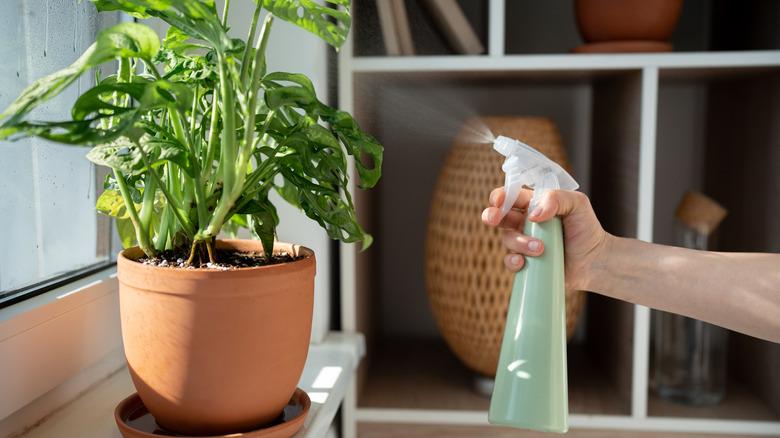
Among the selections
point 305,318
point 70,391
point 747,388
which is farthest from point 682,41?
point 70,391

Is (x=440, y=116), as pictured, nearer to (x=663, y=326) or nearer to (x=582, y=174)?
(x=582, y=174)

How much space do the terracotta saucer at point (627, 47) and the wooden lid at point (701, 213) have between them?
246 mm

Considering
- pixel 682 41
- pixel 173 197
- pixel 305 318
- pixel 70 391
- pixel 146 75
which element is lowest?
pixel 70 391

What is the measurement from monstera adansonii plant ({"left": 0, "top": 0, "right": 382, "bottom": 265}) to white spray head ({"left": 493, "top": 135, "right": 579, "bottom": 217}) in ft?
0.38

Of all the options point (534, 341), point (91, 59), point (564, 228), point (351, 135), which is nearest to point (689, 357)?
point (564, 228)

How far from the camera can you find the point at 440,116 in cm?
127

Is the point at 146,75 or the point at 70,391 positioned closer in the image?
the point at 146,75

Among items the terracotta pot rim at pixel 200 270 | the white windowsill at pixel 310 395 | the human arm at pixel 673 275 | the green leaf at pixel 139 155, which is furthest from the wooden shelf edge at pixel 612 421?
the green leaf at pixel 139 155

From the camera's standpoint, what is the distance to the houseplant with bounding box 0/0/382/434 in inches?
20.8

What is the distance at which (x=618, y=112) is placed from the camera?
1076 millimetres

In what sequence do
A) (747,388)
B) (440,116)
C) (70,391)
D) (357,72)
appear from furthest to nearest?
1. (440,116)
2. (747,388)
3. (357,72)
4. (70,391)

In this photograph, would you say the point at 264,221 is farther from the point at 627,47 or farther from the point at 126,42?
the point at 627,47

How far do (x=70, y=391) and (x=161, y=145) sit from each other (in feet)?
1.12

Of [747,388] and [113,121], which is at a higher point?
[113,121]
